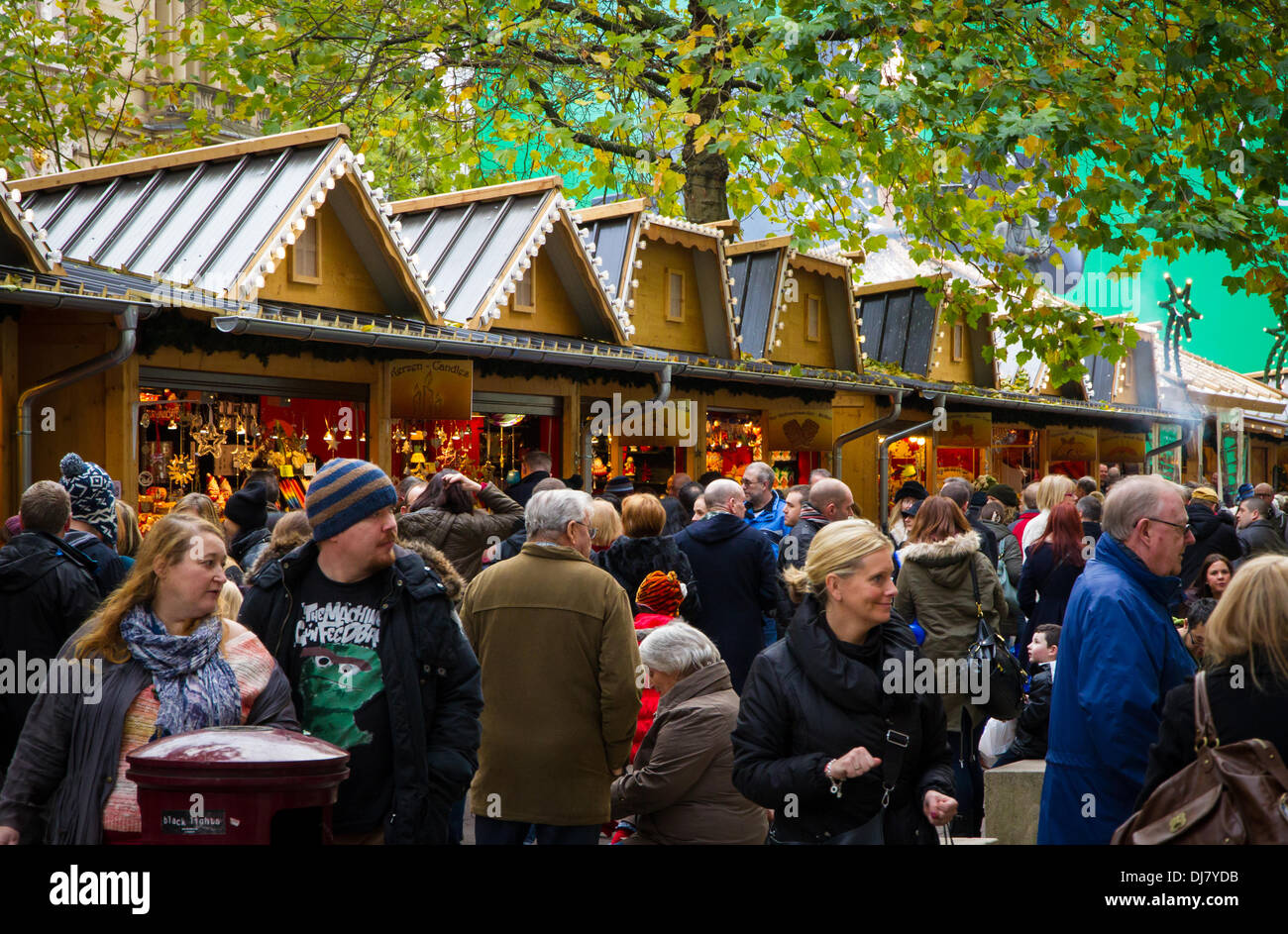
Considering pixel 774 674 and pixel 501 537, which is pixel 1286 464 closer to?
pixel 501 537

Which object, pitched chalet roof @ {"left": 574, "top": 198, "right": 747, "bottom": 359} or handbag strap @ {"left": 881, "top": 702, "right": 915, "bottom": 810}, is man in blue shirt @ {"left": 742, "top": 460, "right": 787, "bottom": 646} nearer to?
handbag strap @ {"left": 881, "top": 702, "right": 915, "bottom": 810}

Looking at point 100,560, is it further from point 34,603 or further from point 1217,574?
point 1217,574

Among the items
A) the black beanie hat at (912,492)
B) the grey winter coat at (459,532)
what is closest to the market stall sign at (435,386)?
the black beanie hat at (912,492)

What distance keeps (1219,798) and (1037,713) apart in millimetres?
3761

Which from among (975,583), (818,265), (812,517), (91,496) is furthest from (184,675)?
(818,265)

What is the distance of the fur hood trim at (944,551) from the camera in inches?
301

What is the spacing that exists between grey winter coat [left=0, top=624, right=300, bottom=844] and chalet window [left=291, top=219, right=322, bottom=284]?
31.5 ft

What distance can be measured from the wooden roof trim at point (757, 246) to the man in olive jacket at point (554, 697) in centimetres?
1494

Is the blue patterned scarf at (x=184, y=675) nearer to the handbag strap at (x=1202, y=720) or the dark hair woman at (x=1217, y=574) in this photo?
the handbag strap at (x=1202, y=720)

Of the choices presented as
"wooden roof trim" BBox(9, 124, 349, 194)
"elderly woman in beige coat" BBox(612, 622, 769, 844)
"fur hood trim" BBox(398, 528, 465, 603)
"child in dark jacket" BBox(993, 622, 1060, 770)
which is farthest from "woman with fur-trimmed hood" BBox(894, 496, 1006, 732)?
"wooden roof trim" BBox(9, 124, 349, 194)

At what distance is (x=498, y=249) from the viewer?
49.9 ft

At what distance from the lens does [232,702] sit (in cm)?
385
